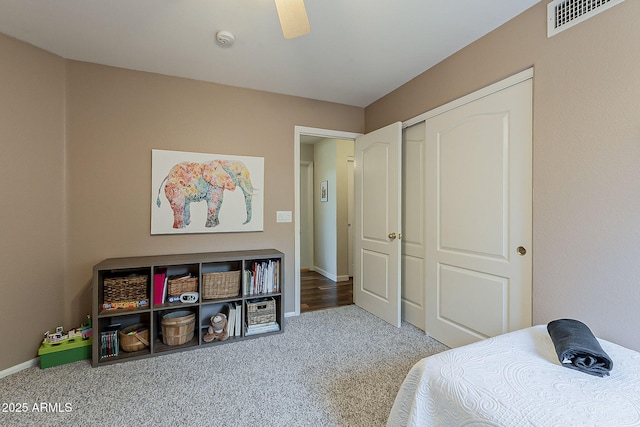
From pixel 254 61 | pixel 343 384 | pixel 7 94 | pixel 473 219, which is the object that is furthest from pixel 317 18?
pixel 343 384

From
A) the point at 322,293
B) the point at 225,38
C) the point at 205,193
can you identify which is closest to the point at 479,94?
the point at 225,38

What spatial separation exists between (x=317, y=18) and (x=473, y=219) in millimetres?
1782

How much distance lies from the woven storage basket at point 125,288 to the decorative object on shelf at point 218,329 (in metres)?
0.58

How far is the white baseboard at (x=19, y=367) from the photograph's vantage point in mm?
1907

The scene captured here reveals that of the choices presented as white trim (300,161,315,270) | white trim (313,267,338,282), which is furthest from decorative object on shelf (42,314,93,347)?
white trim (300,161,315,270)

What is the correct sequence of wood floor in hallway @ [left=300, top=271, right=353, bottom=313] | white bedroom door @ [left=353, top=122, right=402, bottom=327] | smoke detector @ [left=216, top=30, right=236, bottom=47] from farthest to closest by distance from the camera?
wood floor in hallway @ [left=300, top=271, right=353, bottom=313], white bedroom door @ [left=353, top=122, right=402, bottom=327], smoke detector @ [left=216, top=30, right=236, bottom=47]

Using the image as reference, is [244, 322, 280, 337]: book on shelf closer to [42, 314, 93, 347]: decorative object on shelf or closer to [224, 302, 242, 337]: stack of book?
[224, 302, 242, 337]: stack of book

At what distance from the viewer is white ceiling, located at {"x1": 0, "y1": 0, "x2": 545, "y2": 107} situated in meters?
1.73

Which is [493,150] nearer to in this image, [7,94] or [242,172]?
[242,172]

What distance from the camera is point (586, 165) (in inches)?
59.5

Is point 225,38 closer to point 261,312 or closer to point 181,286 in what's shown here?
point 181,286

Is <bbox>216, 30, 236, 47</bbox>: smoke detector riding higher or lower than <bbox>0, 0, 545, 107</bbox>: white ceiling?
lower

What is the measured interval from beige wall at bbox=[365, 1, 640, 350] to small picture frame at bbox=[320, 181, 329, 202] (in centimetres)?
315

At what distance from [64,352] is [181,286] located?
87 centimetres
